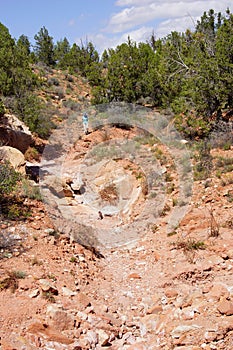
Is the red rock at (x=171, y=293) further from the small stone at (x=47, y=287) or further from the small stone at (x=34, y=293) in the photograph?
the small stone at (x=34, y=293)

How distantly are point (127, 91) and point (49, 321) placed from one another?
54.4ft

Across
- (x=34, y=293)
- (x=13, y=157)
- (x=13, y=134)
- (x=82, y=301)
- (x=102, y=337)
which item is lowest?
(x=102, y=337)

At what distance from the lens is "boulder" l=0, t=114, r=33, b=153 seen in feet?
41.6

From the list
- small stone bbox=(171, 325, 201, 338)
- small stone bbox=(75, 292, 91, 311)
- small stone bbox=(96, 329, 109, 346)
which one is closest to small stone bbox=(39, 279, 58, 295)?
small stone bbox=(75, 292, 91, 311)

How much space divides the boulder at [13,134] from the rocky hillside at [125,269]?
299cm

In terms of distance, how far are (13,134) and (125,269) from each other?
7915mm

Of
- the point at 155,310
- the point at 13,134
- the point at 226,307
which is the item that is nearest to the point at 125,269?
the point at 155,310

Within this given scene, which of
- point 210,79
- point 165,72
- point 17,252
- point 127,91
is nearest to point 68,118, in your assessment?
point 127,91

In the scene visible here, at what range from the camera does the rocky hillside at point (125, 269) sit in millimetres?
4609

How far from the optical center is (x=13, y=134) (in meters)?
13.0

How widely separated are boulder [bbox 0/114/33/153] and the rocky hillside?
9.81 feet

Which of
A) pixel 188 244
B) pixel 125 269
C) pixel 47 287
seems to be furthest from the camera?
pixel 125 269

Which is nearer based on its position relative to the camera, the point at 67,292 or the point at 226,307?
the point at 226,307

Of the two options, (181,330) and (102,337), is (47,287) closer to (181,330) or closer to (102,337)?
(102,337)
